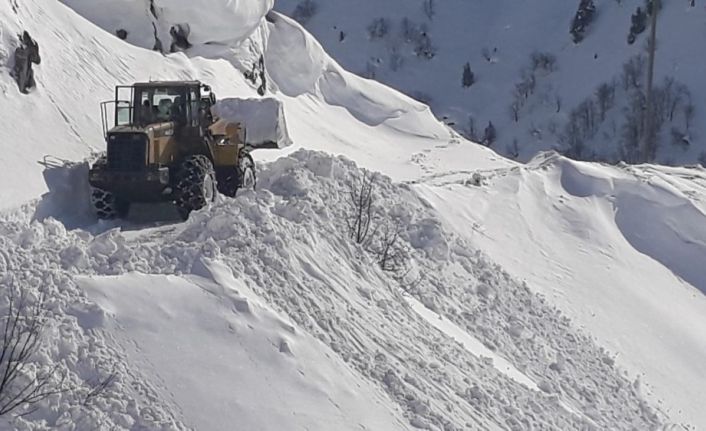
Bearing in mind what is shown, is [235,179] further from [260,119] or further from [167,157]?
[260,119]

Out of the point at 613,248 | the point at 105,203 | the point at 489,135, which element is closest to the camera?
the point at 105,203

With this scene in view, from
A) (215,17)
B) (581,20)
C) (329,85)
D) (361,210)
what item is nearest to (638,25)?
(581,20)

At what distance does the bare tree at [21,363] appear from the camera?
9.38 m

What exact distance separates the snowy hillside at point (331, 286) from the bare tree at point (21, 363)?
9cm

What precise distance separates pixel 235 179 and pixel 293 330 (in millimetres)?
7277


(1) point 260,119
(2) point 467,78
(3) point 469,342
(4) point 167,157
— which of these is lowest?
(2) point 467,78

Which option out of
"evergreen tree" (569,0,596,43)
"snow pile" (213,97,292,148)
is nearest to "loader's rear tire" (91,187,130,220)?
"snow pile" (213,97,292,148)

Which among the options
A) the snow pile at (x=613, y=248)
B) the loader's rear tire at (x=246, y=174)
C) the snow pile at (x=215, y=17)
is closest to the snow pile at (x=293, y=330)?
the snow pile at (x=613, y=248)

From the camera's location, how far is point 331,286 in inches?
517

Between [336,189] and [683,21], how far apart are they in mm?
63538

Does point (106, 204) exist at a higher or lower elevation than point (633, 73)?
higher

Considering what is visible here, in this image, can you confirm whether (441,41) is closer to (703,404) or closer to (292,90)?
(292,90)

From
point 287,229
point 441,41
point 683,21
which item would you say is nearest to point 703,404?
point 287,229

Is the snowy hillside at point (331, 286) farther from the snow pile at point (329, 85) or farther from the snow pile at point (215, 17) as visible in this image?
the snow pile at point (329, 85)
